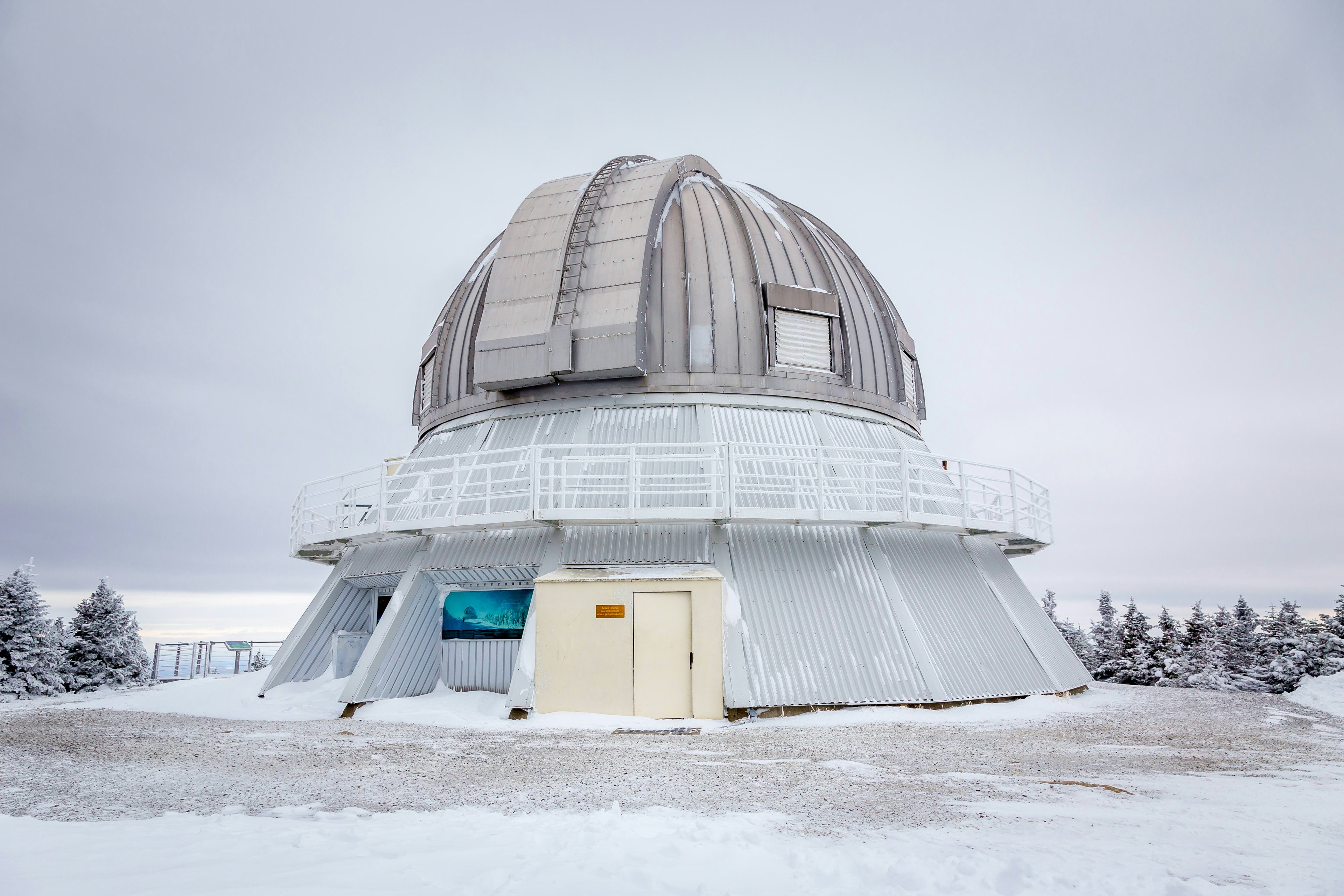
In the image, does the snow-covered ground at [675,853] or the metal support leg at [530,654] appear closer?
the snow-covered ground at [675,853]

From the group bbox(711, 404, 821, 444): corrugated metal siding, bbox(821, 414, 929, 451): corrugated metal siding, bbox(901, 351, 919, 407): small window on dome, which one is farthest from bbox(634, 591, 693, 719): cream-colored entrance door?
bbox(901, 351, 919, 407): small window on dome

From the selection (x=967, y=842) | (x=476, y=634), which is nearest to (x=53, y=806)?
(x=967, y=842)

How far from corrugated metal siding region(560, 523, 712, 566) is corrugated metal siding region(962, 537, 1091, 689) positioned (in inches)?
237

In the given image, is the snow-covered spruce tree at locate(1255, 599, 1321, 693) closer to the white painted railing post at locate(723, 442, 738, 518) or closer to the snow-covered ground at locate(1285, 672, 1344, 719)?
the snow-covered ground at locate(1285, 672, 1344, 719)

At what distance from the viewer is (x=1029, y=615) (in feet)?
57.4

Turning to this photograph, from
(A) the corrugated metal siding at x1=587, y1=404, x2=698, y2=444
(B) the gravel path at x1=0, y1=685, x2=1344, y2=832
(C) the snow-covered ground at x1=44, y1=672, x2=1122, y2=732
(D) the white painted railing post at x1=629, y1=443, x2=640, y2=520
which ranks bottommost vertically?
(B) the gravel path at x1=0, y1=685, x2=1344, y2=832

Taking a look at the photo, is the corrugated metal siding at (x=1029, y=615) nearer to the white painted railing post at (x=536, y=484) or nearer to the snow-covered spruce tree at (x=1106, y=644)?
the white painted railing post at (x=536, y=484)

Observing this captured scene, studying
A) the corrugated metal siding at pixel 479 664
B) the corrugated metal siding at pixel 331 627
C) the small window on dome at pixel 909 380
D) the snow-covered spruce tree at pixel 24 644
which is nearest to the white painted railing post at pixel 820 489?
the corrugated metal siding at pixel 479 664

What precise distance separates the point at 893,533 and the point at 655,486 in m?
4.60

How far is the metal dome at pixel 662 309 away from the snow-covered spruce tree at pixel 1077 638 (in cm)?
2757

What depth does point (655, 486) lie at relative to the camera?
1556cm

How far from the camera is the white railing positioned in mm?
14211

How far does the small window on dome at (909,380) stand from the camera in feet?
67.8

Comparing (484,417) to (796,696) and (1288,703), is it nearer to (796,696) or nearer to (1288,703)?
(796,696)
